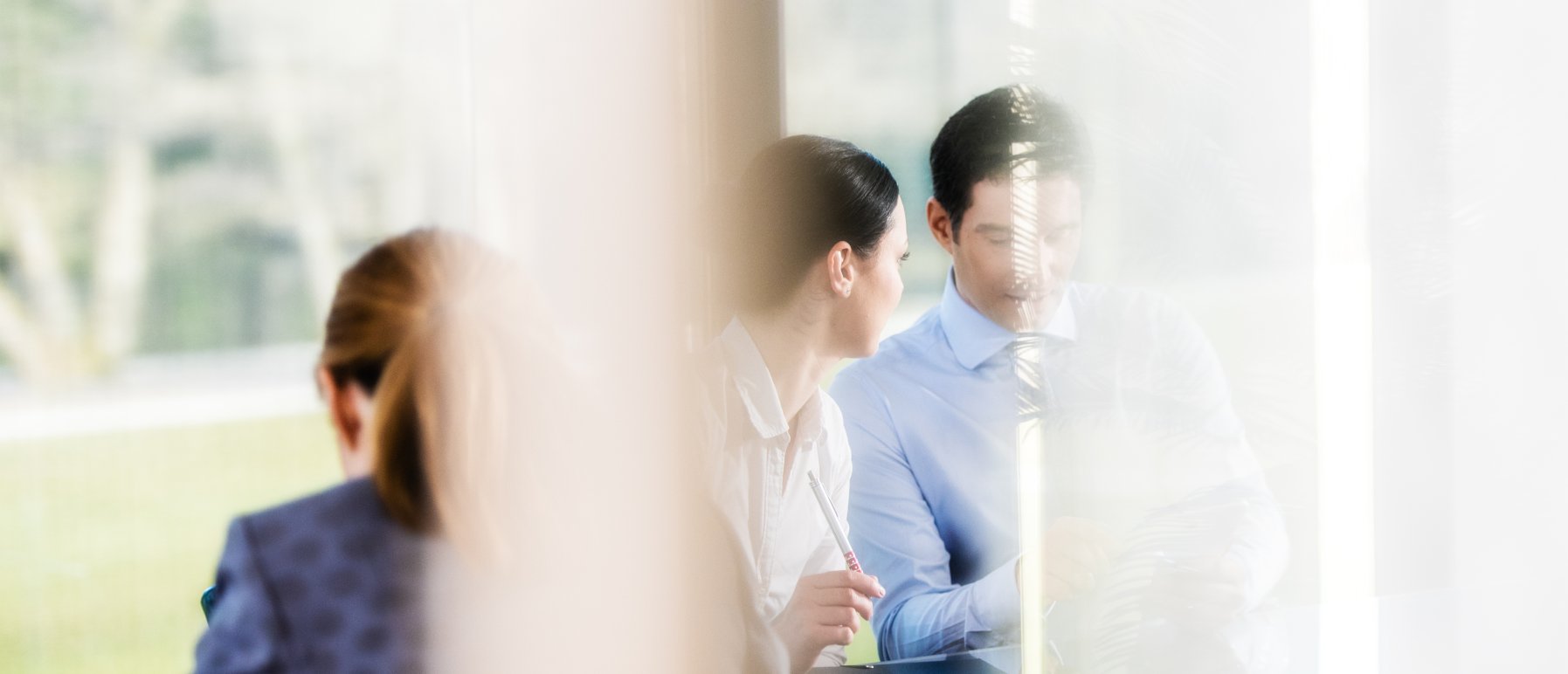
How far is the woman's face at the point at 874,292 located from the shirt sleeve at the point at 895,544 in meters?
0.03

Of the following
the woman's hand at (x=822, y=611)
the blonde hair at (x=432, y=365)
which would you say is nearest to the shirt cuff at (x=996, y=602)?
the woman's hand at (x=822, y=611)

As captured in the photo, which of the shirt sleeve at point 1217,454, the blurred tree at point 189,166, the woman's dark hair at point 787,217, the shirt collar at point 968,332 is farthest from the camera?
the shirt sleeve at point 1217,454

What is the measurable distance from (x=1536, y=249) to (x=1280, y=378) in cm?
31

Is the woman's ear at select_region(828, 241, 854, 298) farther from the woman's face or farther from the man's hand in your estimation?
the man's hand

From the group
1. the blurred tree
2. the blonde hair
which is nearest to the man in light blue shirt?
the blonde hair

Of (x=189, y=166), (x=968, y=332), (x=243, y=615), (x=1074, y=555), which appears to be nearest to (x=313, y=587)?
(x=243, y=615)

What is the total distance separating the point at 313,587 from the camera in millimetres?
698

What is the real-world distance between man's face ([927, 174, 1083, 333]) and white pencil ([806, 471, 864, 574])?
20cm

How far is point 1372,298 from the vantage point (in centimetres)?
107

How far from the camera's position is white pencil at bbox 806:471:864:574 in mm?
816

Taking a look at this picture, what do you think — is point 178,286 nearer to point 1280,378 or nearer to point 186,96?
point 186,96

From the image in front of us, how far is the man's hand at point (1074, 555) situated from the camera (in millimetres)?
941

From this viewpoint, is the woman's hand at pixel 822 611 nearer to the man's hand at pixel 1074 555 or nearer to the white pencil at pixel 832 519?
the white pencil at pixel 832 519

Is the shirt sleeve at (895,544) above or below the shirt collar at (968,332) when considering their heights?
below
